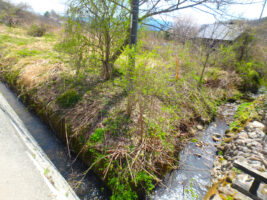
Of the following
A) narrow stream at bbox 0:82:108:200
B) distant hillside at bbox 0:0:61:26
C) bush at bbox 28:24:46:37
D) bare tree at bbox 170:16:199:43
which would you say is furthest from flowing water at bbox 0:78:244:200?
distant hillside at bbox 0:0:61:26

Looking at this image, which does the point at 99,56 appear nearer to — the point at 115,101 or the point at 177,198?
the point at 115,101

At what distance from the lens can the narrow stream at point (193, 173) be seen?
2650 mm

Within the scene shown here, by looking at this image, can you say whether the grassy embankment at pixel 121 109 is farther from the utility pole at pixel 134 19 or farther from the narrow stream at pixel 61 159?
the utility pole at pixel 134 19

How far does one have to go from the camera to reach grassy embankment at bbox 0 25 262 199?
8.50 ft

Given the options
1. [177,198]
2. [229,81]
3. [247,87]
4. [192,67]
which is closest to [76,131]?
[177,198]

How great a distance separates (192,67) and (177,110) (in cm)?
309

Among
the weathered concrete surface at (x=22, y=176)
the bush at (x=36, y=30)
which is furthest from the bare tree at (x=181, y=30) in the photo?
the bush at (x=36, y=30)

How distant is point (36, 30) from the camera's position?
37.6ft

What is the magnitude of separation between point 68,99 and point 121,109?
1.49 meters

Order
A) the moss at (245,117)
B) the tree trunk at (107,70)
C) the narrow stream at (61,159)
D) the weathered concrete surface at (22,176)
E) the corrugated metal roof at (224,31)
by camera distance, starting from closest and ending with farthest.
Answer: the weathered concrete surface at (22,176), the narrow stream at (61,159), the moss at (245,117), the tree trunk at (107,70), the corrugated metal roof at (224,31)

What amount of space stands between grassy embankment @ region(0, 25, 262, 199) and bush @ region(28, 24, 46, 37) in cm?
612

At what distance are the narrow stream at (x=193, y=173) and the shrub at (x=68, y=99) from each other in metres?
2.82

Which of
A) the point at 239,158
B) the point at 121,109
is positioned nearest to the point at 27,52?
the point at 121,109

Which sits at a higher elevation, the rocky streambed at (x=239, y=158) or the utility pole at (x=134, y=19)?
the utility pole at (x=134, y=19)
